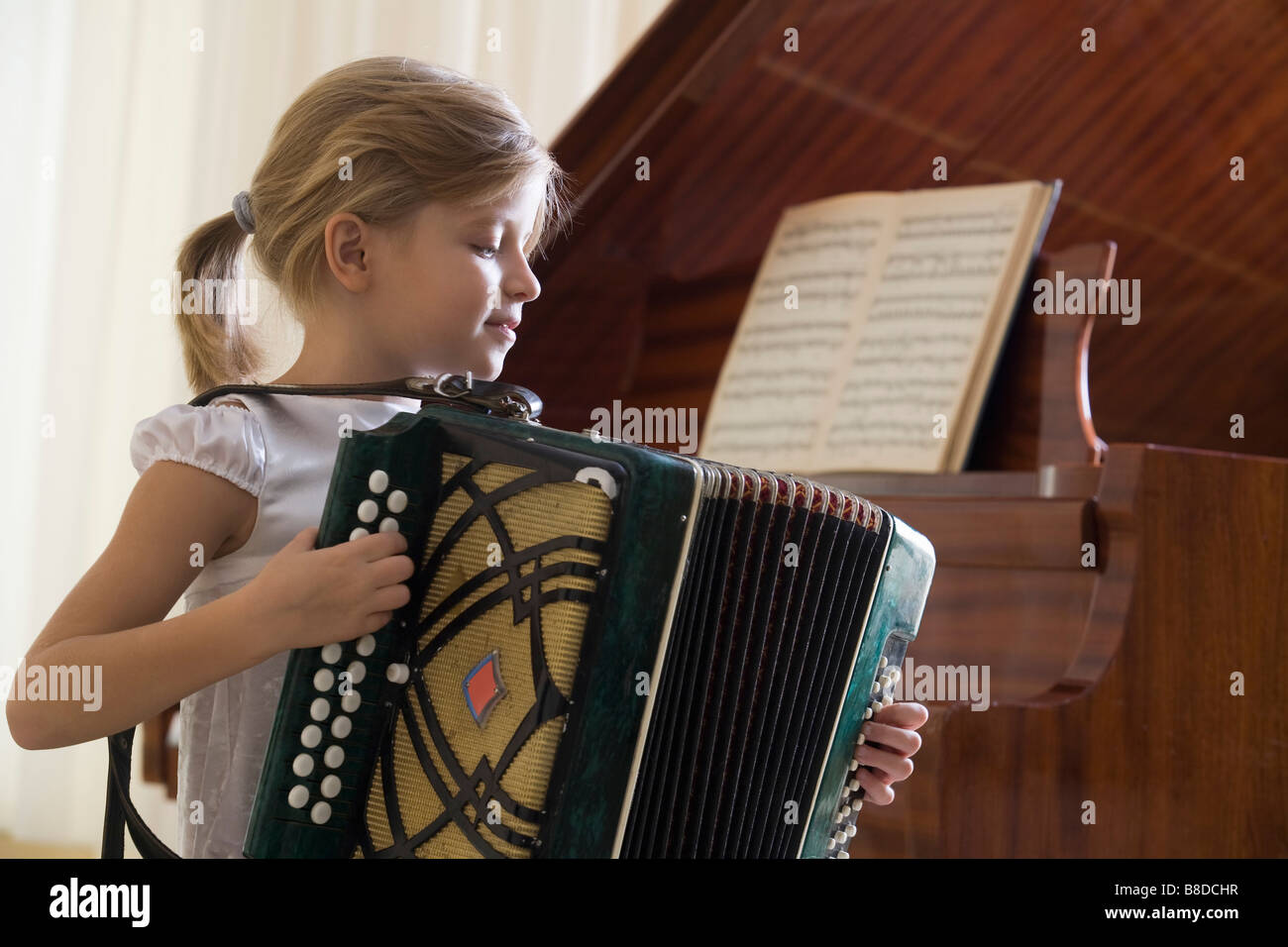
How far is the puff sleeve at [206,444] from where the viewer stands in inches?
34.9

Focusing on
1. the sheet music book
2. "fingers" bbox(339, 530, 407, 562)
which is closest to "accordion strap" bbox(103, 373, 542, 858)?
"fingers" bbox(339, 530, 407, 562)

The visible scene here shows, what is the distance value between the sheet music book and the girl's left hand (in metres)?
0.49

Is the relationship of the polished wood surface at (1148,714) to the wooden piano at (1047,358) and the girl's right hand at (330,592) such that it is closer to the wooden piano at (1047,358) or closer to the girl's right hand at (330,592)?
the wooden piano at (1047,358)

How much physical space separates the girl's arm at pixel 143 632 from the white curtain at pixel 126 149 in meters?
2.27

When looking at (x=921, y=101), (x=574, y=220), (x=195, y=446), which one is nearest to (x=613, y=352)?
(x=574, y=220)

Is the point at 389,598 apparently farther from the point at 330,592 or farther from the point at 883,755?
the point at 883,755

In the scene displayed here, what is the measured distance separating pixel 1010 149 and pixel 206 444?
1.25 metres

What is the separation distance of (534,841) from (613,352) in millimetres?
1172

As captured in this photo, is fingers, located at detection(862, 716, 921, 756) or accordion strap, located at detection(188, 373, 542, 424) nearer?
accordion strap, located at detection(188, 373, 542, 424)

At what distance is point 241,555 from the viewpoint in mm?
934

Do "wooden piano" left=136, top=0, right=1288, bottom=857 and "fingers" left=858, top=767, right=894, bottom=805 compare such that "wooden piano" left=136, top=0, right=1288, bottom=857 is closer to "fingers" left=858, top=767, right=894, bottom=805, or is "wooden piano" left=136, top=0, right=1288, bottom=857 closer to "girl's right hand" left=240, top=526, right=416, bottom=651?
"fingers" left=858, top=767, right=894, bottom=805

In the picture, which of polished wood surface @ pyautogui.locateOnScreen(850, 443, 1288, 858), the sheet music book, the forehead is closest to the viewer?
the forehead

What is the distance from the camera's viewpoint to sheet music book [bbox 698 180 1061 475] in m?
1.51

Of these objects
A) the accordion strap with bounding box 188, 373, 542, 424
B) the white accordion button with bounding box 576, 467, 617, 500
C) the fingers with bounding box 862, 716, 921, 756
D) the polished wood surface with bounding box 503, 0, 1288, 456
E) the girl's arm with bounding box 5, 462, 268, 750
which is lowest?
the fingers with bounding box 862, 716, 921, 756
